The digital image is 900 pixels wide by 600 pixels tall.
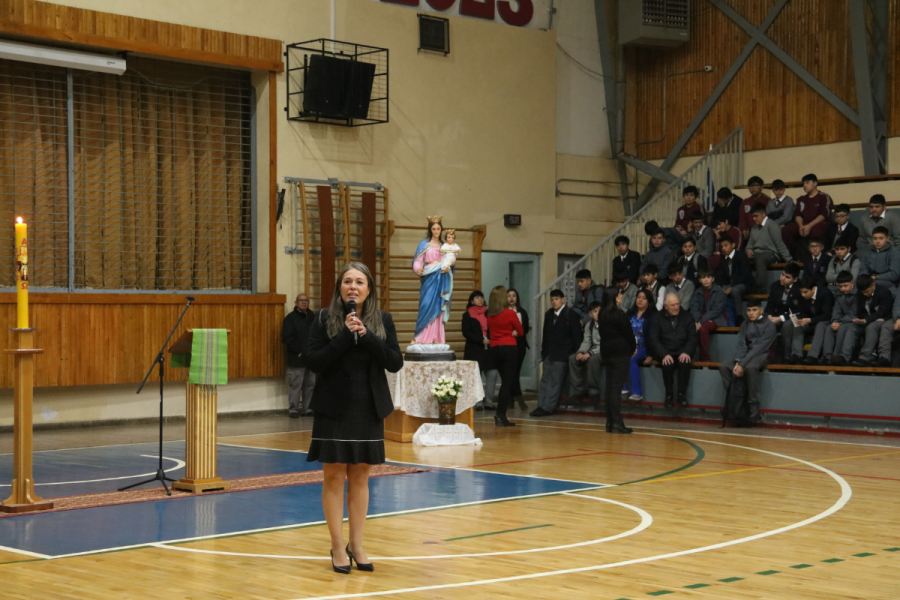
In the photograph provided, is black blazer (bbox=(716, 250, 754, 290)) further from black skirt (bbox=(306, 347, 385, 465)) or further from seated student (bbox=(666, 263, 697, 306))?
black skirt (bbox=(306, 347, 385, 465))

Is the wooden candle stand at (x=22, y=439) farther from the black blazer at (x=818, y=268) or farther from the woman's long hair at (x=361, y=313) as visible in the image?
the black blazer at (x=818, y=268)

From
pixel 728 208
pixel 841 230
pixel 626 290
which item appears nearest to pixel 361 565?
pixel 626 290

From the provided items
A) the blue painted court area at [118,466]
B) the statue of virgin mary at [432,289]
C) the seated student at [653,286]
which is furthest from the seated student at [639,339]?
the blue painted court area at [118,466]

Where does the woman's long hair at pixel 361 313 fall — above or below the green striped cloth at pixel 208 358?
above

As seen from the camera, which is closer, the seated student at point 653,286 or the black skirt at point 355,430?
the black skirt at point 355,430

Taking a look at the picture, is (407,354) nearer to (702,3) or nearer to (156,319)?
(156,319)

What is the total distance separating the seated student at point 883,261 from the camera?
43.7ft

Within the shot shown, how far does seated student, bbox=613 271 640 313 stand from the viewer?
15.0m

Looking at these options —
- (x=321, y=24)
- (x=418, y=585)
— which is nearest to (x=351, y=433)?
(x=418, y=585)

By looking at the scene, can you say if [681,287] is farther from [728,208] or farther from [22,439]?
[22,439]

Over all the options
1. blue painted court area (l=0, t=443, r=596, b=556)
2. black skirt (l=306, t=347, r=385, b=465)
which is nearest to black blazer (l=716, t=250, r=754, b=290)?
blue painted court area (l=0, t=443, r=596, b=556)

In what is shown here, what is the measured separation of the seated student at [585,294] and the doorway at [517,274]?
2.02 metres

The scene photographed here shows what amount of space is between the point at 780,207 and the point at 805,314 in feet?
8.68

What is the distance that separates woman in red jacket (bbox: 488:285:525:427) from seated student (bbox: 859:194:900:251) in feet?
15.4
